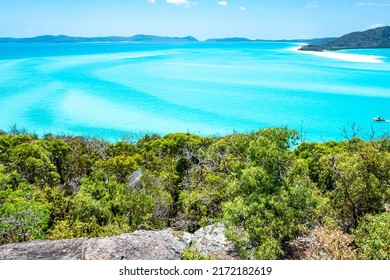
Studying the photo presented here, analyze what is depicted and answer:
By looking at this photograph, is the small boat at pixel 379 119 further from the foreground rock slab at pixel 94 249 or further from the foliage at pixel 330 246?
the foreground rock slab at pixel 94 249

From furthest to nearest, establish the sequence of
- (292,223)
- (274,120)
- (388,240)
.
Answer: (274,120), (292,223), (388,240)

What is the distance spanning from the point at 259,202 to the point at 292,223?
1429 mm

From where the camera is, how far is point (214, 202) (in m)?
20.2

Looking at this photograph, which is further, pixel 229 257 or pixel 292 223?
pixel 229 257

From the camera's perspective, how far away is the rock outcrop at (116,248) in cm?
1210

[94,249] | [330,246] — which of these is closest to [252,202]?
[330,246]

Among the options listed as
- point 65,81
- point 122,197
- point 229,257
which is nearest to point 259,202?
point 229,257

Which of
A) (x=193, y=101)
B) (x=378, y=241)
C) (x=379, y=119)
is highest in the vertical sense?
(x=378, y=241)

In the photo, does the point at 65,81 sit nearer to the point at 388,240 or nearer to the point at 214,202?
the point at 214,202

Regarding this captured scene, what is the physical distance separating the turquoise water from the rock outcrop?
Result: 125 feet

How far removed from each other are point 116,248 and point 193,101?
73.3 meters

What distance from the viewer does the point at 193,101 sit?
278 feet

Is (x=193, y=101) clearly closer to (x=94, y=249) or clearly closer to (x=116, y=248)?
(x=116, y=248)

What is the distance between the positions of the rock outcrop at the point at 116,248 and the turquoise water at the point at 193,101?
38175 millimetres
